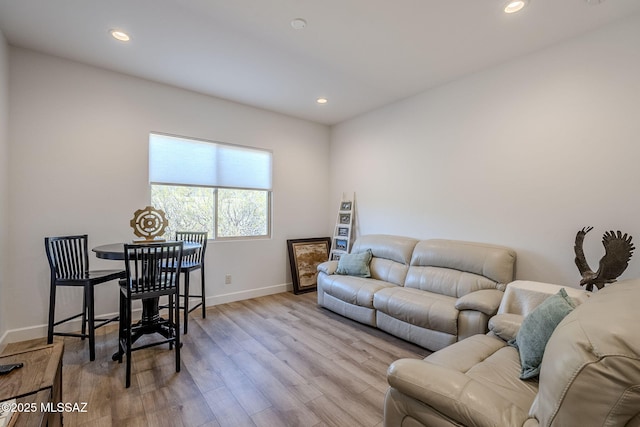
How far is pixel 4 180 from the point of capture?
8.77 ft

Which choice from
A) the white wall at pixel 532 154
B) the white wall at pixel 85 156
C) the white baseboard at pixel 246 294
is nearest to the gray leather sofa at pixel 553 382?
the white wall at pixel 532 154

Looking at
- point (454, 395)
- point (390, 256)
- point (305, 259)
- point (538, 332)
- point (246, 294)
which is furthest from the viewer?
point (305, 259)

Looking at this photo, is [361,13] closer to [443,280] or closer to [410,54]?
[410,54]

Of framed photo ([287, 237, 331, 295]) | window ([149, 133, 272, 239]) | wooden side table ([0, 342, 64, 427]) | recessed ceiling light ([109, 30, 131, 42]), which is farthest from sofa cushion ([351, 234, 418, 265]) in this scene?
recessed ceiling light ([109, 30, 131, 42])

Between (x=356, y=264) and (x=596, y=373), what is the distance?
303 cm

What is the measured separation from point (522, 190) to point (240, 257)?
141 inches

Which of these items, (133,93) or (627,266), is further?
(133,93)

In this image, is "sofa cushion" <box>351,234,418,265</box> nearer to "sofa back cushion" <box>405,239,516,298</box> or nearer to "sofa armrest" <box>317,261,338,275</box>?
"sofa back cushion" <box>405,239,516,298</box>

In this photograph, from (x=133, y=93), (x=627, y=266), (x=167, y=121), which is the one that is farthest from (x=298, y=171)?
(x=627, y=266)

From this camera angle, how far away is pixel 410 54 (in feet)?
9.39

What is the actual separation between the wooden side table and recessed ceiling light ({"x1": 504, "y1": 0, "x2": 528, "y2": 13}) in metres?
3.54

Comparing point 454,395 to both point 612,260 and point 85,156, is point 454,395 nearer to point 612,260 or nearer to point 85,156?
point 612,260

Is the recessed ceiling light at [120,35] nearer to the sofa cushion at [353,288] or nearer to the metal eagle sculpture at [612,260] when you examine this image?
the sofa cushion at [353,288]

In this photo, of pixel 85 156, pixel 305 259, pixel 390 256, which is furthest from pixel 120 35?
pixel 390 256
